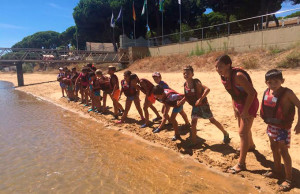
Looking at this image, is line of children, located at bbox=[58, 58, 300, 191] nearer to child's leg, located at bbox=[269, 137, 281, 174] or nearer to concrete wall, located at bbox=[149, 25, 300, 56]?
child's leg, located at bbox=[269, 137, 281, 174]

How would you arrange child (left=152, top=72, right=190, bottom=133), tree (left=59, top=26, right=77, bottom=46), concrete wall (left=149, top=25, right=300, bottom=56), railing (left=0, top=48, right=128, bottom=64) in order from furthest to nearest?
tree (left=59, top=26, right=77, bottom=46) < railing (left=0, top=48, right=128, bottom=64) < concrete wall (left=149, top=25, right=300, bottom=56) < child (left=152, top=72, right=190, bottom=133)

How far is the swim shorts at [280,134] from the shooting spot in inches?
125

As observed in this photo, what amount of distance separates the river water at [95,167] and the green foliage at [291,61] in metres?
8.82

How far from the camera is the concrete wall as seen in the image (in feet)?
42.9

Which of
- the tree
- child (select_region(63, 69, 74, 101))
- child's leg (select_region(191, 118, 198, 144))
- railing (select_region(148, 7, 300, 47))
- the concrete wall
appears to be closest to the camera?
child's leg (select_region(191, 118, 198, 144))

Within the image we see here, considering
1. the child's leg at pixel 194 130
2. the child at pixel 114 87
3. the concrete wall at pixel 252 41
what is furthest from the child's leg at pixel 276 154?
the concrete wall at pixel 252 41

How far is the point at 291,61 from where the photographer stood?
432 inches

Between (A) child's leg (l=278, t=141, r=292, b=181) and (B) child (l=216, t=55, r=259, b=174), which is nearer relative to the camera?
(A) child's leg (l=278, t=141, r=292, b=181)

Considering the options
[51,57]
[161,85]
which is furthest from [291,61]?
[51,57]

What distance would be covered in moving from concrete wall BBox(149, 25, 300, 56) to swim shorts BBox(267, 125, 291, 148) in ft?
38.2

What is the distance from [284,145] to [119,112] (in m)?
6.00

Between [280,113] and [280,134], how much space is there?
296 mm

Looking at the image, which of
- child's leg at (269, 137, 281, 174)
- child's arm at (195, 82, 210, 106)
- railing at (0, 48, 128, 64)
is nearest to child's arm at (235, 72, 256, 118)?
child's leg at (269, 137, 281, 174)

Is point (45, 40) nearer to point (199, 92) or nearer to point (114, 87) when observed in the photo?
point (114, 87)
